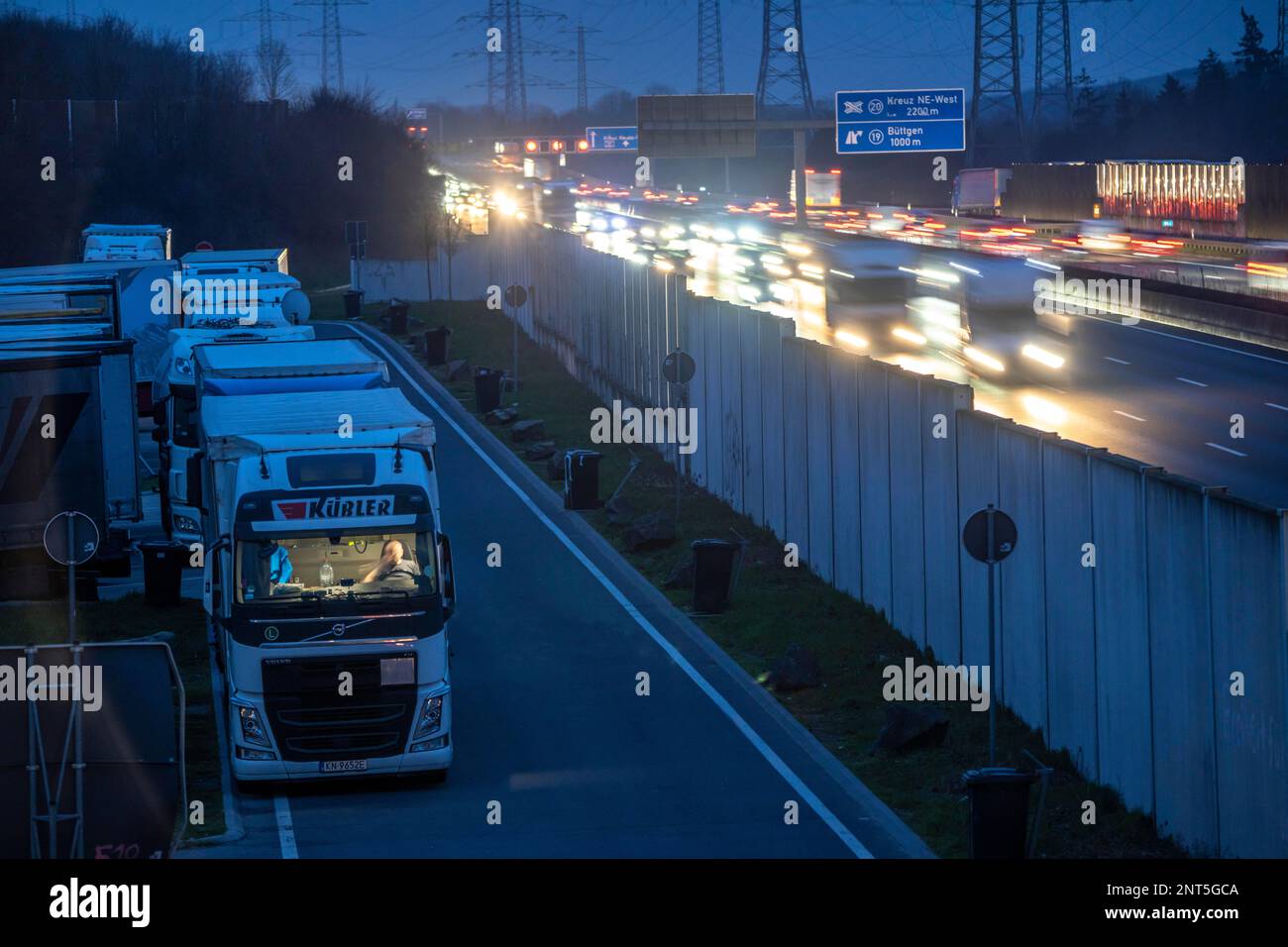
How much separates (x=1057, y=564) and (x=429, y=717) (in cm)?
533

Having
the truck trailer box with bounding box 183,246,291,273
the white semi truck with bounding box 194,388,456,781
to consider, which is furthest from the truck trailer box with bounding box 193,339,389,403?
the truck trailer box with bounding box 183,246,291,273

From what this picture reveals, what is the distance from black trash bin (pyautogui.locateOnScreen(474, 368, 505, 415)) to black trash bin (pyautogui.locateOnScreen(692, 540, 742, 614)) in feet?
54.5

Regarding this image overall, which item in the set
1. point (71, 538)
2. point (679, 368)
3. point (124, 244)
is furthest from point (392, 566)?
point (124, 244)

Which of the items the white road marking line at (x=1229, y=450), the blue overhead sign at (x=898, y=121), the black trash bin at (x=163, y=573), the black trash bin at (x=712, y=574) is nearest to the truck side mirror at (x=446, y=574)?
the black trash bin at (x=712, y=574)

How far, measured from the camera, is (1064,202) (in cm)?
7731

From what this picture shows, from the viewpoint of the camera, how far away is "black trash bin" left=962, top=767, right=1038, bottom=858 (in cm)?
1176

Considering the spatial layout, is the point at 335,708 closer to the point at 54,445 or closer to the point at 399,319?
the point at 54,445

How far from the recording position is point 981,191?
8275 centimetres

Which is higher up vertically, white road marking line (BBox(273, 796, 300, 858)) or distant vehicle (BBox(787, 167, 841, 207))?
distant vehicle (BBox(787, 167, 841, 207))

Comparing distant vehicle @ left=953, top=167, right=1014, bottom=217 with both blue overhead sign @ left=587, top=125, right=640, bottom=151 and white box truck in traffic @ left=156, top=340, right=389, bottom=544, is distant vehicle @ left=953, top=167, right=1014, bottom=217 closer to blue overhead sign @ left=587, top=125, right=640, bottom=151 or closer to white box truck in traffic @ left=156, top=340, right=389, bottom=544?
blue overhead sign @ left=587, top=125, right=640, bottom=151

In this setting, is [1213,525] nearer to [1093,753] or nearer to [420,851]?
[1093,753]

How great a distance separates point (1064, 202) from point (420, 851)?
6920 cm

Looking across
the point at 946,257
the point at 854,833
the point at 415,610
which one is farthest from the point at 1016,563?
the point at 946,257

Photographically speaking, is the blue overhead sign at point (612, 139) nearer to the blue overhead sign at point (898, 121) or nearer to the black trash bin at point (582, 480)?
the blue overhead sign at point (898, 121)
